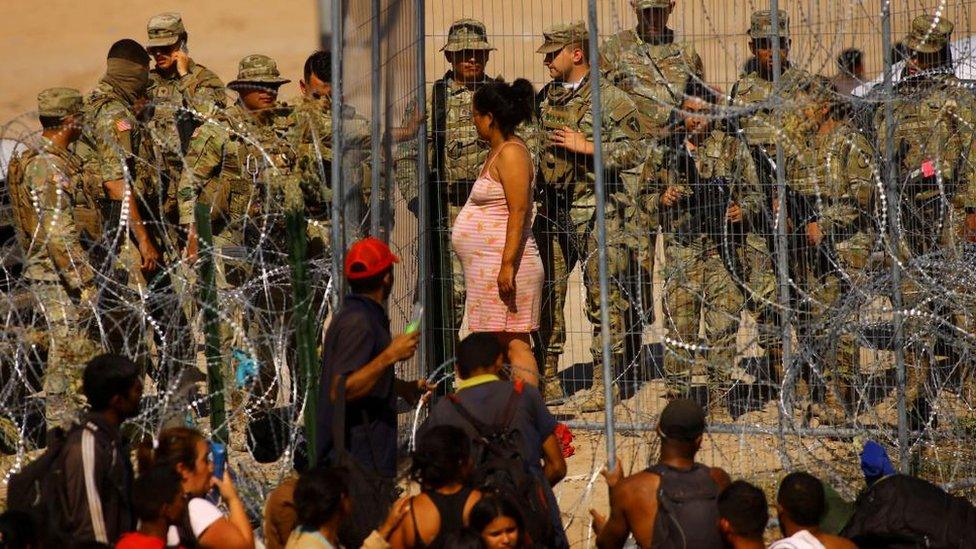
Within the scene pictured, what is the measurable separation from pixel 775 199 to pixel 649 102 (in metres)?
0.92

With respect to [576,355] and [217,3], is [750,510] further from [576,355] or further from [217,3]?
[217,3]

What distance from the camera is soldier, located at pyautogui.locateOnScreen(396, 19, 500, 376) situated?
945 cm

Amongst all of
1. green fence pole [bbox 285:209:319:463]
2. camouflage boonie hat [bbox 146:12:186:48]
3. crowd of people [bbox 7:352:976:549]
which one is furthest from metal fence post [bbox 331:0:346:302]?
camouflage boonie hat [bbox 146:12:186:48]

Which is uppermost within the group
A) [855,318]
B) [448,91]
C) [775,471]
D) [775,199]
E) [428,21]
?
[428,21]

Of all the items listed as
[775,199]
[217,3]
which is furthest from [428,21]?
[775,199]

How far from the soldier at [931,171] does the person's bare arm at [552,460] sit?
2.30 meters

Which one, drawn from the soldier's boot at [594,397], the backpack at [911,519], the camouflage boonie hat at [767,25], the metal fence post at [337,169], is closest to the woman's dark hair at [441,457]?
the backpack at [911,519]

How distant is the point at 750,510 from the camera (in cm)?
612

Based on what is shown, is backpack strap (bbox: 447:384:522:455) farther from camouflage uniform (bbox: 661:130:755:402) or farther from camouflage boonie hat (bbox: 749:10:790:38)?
camouflage boonie hat (bbox: 749:10:790:38)

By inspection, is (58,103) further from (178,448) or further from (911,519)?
(911,519)

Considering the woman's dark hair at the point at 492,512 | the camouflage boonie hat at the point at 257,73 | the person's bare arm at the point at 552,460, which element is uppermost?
the camouflage boonie hat at the point at 257,73

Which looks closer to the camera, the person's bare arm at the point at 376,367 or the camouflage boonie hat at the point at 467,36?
the person's bare arm at the point at 376,367

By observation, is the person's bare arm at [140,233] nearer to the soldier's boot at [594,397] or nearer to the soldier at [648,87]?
the soldier's boot at [594,397]

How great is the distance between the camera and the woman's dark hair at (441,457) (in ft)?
20.3
